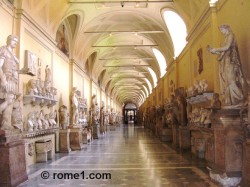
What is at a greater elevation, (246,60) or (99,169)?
(246,60)

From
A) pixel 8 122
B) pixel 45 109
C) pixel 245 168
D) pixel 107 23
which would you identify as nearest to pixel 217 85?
pixel 245 168

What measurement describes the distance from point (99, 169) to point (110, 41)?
1512 cm

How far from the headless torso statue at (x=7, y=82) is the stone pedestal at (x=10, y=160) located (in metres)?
0.34

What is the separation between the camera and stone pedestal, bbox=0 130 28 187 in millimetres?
6684

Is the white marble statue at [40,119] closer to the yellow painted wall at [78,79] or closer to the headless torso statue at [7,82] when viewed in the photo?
the headless torso statue at [7,82]

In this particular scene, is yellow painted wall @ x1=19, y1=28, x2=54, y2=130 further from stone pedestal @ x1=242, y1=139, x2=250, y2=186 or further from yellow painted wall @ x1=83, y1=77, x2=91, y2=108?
yellow painted wall @ x1=83, y1=77, x2=91, y2=108

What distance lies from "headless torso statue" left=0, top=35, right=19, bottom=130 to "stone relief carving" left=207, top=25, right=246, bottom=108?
5210 mm

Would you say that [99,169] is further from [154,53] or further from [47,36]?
[154,53]

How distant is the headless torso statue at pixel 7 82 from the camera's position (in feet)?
23.4

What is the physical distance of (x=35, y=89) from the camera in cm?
1040

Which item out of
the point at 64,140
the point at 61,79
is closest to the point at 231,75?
the point at 64,140

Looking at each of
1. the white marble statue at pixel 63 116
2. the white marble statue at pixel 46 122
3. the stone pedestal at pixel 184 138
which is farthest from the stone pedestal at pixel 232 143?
the white marble statue at pixel 63 116

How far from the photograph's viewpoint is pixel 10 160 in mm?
6754

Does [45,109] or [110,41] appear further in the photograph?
[110,41]
